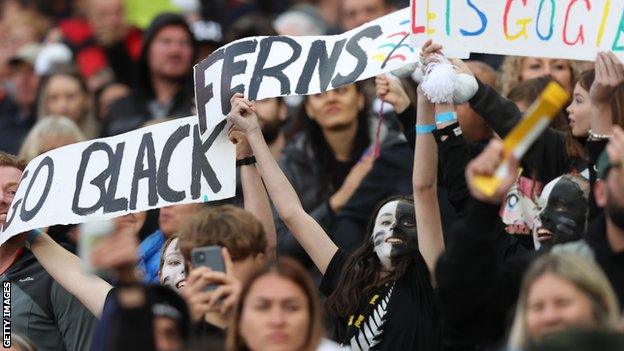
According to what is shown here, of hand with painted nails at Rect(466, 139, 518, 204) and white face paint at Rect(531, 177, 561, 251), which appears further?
white face paint at Rect(531, 177, 561, 251)

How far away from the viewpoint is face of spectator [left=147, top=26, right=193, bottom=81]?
1091 centimetres

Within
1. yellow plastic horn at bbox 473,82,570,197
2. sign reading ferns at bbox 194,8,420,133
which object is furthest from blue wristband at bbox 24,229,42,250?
yellow plastic horn at bbox 473,82,570,197

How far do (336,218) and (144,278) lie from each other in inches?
60.6

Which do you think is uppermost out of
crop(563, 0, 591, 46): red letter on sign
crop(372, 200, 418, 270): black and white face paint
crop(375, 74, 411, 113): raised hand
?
crop(563, 0, 591, 46): red letter on sign

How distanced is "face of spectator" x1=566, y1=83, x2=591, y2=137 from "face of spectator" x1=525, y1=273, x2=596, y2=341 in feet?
6.09

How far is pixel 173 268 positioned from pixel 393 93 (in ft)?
4.02

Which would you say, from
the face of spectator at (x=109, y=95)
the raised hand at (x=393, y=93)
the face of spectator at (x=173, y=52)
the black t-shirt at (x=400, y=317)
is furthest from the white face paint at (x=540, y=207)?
the face of spectator at (x=109, y=95)

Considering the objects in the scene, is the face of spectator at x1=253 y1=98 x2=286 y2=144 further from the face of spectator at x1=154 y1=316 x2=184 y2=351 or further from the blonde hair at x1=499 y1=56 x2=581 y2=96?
the face of spectator at x1=154 y1=316 x2=184 y2=351

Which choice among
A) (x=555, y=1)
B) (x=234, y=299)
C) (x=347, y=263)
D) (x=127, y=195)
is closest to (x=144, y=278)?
(x=127, y=195)

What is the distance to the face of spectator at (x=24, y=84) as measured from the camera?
12.5 metres

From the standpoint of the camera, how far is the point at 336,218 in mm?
8812

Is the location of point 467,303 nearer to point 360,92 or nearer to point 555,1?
point 555,1

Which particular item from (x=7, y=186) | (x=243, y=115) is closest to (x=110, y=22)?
(x=7, y=186)

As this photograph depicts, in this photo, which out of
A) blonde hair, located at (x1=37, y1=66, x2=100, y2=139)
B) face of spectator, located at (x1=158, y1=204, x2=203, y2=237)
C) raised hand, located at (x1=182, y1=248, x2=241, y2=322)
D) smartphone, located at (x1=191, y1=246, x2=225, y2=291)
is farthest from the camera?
blonde hair, located at (x1=37, y1=66, x2=100, y2=139)
